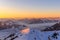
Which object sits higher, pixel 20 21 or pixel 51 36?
pixel 20 21

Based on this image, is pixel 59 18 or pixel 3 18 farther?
pixel 59 18

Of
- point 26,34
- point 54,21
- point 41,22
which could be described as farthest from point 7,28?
point 54,21

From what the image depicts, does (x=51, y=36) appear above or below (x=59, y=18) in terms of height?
below

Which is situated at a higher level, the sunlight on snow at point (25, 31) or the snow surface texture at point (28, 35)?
the sunlight on snow at point (25, 31)

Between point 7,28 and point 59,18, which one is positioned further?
point 59,18

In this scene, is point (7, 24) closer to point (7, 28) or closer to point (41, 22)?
point (7, 28)

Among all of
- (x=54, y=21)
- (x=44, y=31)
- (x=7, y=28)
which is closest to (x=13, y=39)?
(x=7, y=28)

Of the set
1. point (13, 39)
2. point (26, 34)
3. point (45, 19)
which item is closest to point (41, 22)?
point (45, 19)

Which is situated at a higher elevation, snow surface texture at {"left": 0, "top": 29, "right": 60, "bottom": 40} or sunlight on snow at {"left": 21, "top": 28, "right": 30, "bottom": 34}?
sunlight on snow at {"left": 21, "top": 28, "right": 30, "bottom": 34}

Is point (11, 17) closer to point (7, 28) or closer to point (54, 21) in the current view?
point (7, 28)
